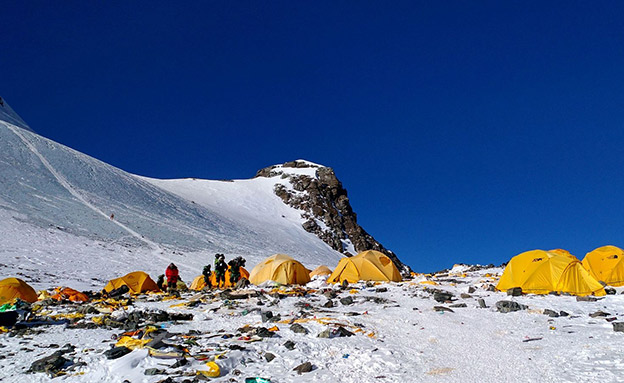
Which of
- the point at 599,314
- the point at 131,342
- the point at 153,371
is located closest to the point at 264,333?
the point at 131,342

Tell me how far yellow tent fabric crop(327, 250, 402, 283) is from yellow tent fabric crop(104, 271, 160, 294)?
9.86m

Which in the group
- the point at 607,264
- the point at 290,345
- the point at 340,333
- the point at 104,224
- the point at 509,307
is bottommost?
the point at 290,345

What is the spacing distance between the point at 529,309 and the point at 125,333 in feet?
36.8

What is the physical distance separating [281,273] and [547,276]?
13.0 meters

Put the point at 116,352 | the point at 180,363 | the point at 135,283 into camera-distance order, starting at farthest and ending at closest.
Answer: the point at 135,283 → the point at 116,352 → the point at 180,363

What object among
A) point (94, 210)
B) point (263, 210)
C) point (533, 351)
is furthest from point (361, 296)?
point (263, 210)

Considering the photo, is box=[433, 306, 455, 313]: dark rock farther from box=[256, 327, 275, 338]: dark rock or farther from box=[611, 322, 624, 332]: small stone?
box=[256, 327, 275, 338]: dark rock

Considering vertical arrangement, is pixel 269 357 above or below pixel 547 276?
below

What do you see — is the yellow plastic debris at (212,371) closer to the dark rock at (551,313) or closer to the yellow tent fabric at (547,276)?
the dark rock at (551,313)

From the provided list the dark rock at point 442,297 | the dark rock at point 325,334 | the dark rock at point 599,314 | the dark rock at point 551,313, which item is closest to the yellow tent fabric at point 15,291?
the dark rock at point 325,334

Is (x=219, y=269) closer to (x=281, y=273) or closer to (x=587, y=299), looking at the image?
(x=281, y=273)

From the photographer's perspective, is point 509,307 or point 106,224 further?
point 106,224

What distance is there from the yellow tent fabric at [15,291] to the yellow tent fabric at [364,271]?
1380 centimetres

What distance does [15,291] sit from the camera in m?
15.4
